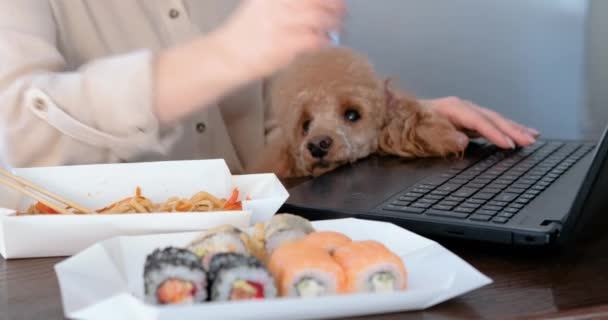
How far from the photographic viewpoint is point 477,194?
0.81 m

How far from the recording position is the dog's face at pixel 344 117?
119 centimetres

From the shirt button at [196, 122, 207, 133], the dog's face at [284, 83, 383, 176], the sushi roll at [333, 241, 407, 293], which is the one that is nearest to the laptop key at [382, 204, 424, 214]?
the sushi roll at [333, 241, 407, 293]

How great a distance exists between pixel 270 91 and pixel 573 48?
1033mm

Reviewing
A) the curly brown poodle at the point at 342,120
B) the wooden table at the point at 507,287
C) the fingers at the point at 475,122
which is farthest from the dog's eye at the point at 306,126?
the wooden table at the point at 507,287

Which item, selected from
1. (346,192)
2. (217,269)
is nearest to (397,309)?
(217,269)

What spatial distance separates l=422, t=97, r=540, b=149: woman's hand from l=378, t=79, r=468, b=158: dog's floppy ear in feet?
0.10

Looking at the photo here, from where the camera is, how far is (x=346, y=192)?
90 centimetres

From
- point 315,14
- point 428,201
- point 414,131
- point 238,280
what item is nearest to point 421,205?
point 428,201

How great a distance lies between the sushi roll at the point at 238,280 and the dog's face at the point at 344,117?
70 centimetres

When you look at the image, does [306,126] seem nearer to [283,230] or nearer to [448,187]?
[448,187]

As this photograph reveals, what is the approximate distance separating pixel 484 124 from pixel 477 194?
0.46m

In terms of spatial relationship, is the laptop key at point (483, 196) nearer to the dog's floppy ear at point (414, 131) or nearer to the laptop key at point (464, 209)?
the laptop key at point (464, 209)

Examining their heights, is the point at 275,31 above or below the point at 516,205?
above

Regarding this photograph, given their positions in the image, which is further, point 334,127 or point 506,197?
point 334,127
